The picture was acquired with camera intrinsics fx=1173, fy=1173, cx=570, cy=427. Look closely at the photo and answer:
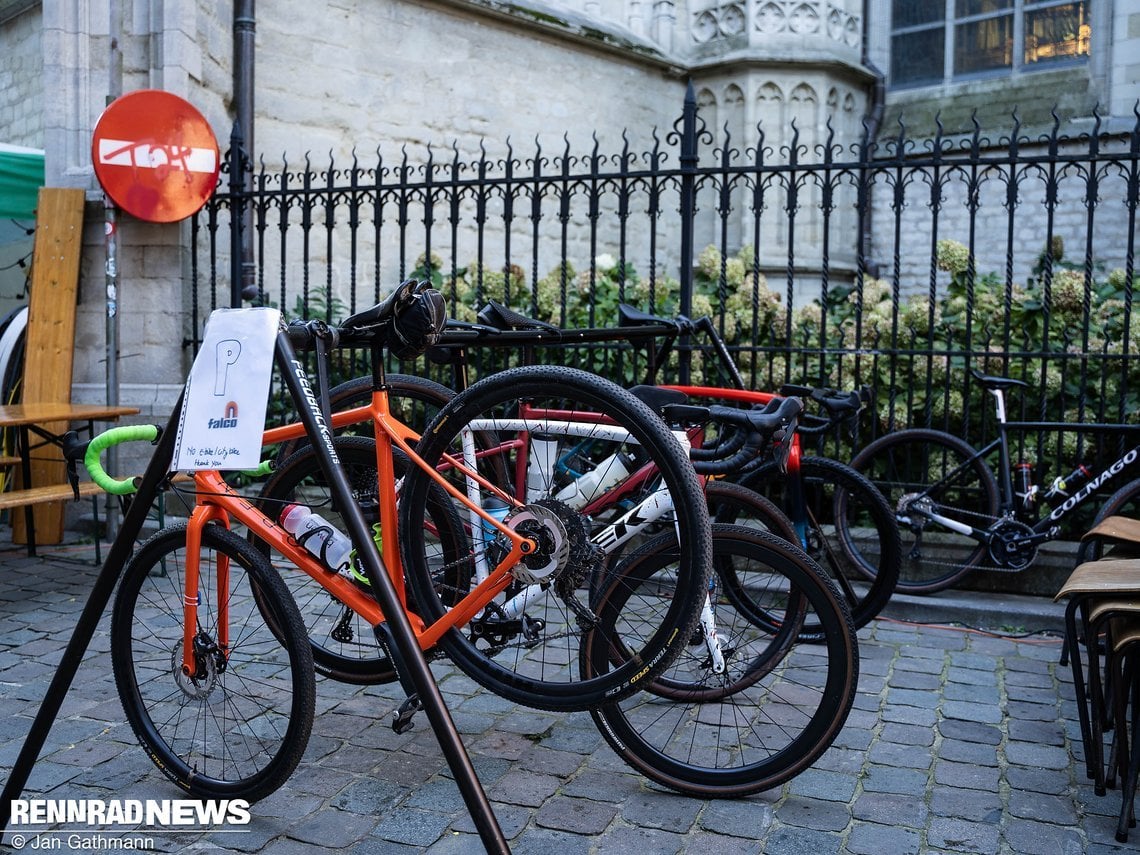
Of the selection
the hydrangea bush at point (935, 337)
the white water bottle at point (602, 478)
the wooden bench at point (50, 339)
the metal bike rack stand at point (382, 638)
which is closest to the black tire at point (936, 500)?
the hydrangea bush at point (935, 337)

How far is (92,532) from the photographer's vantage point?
286 inches

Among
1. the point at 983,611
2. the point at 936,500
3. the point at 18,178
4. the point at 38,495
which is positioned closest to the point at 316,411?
the point at 38,495

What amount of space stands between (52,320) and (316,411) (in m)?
4.82

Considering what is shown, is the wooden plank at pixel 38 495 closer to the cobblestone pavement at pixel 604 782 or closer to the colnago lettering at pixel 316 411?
the cobblestone pavement at pixel 604 782

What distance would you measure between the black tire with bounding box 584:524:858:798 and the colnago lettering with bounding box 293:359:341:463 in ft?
2.81

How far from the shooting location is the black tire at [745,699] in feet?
10.3

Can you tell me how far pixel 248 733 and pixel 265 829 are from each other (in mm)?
558

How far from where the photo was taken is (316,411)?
2.84 metres

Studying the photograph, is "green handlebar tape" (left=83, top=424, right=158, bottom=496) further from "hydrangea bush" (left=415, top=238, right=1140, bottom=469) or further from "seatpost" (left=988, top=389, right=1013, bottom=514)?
"seatpost" (left=988, top=389, right=1013, bottom=514)

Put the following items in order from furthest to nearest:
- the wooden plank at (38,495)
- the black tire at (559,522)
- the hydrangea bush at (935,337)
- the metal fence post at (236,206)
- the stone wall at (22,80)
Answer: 1. the stone wall at (22,80)
2. the metal fence post at (236,206)
3. the hydrangea bush at (935,337)
4. the wooden plank at (38,495)
5. the black tire at (559,522)

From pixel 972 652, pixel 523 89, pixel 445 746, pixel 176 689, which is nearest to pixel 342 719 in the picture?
pixel 176 689

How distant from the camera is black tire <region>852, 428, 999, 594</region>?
5637 mm

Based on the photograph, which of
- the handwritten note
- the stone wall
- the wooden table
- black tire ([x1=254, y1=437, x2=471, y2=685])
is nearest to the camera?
the handwritten note

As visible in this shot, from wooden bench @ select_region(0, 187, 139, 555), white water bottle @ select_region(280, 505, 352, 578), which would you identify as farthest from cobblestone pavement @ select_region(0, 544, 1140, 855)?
wooden bench @ select_region(0, 187, 139, 555)
